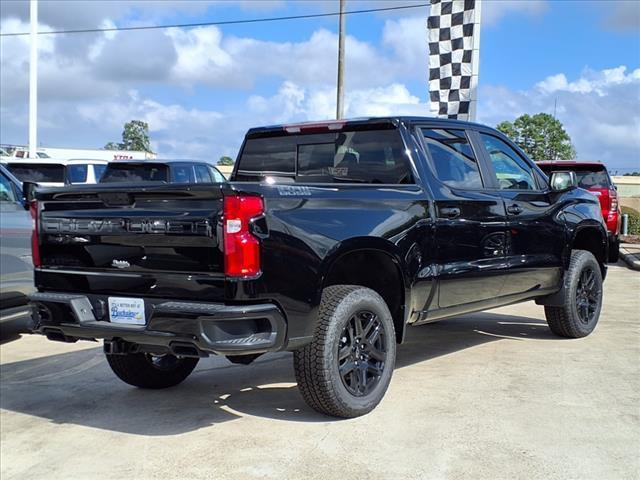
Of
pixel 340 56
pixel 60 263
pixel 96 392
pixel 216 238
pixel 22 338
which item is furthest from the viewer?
pixel 340 56

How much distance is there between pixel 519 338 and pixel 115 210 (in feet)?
13.4

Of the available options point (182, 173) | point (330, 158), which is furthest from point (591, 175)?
point (330, 158)

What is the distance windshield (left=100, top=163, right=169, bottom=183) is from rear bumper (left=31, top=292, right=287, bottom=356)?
7016mm

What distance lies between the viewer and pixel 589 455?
3.59 m

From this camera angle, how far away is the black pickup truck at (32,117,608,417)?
3568 millimetres

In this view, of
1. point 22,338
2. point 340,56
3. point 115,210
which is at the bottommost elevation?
point 22,338

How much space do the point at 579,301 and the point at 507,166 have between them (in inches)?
61.5

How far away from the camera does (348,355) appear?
4152 millimetres

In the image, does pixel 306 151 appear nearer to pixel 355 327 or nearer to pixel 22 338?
pixel 355 327

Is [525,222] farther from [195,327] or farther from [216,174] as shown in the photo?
[216,174]

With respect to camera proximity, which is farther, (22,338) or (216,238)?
(22,338)

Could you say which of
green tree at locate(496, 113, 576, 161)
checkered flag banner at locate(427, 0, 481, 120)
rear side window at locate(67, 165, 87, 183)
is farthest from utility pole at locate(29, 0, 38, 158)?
green tree at locate(496, 113, 576, 161)

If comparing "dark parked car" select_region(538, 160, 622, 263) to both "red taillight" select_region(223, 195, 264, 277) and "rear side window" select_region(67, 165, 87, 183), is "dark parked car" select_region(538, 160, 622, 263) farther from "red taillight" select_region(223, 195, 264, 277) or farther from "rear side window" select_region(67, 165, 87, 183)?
"rear side window" select_region(67, 165, 87, 183)

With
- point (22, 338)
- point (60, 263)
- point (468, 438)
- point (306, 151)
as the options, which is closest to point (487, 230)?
point (306, 151)
